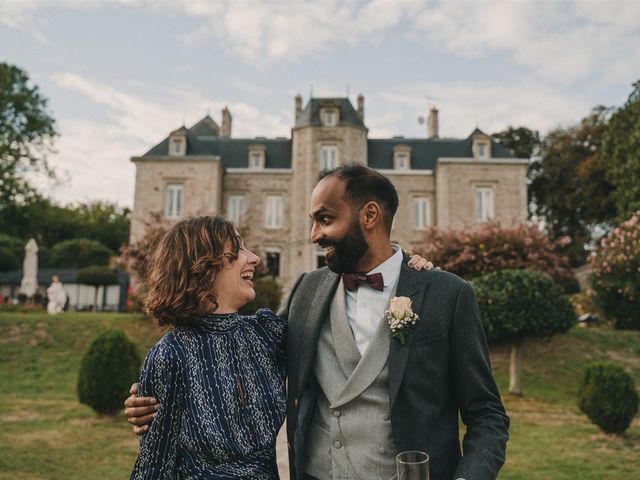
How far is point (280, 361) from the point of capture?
268cm

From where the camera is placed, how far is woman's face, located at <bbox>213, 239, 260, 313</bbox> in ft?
8.24

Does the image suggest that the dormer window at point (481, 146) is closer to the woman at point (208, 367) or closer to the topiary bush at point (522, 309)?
the topiary bush at point (522, 309)

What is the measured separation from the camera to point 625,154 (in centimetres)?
2561

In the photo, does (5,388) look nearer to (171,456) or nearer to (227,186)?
(171,456)

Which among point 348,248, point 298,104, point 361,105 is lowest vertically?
point 348,248

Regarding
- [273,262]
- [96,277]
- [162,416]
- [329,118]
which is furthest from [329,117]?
[162,416]

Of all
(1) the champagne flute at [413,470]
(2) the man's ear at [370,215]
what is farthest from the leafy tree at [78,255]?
(1) the champagne flute at [413,470]

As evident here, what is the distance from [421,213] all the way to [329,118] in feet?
23.5

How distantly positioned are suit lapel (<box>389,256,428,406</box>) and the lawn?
5.01 meters

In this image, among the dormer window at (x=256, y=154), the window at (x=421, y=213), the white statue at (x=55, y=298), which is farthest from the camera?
the dormer window at (x=256, y=154)

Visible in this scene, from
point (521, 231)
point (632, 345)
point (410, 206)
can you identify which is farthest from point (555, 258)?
point (410, 206)

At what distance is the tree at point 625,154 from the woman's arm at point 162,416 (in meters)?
24.8

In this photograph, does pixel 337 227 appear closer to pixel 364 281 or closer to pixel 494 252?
pixel 364 281

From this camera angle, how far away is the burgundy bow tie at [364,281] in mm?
2461
